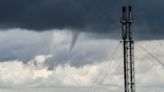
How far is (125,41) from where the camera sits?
137625mm

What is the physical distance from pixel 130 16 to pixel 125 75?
12656mm

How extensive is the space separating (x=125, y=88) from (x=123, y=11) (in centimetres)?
1641

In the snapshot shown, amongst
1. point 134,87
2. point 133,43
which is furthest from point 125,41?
point 134,87

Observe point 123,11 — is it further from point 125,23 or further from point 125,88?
Result: point 125,88

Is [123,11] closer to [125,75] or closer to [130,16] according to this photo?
[130,16]

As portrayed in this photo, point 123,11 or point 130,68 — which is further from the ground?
point 123,11

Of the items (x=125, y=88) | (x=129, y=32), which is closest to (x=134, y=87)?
(x=125, y=88)

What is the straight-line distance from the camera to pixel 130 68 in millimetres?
136500

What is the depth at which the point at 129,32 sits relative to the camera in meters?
138

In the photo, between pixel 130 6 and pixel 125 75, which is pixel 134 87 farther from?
pixel 130 6

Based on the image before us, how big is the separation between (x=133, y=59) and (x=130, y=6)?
37.4ft

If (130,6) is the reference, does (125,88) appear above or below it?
below

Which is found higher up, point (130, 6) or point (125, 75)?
point (130, 6)

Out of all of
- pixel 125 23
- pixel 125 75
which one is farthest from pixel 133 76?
pixel 125 23
